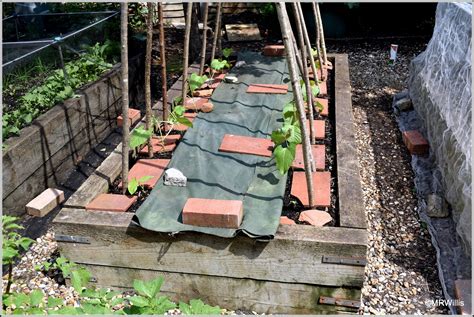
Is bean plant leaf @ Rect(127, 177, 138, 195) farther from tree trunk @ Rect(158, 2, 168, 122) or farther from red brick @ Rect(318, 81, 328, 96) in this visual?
red brick @ Rect(318, 81, 328, 96)

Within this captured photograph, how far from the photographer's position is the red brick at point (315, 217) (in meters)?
2.52

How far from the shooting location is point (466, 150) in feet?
9.53

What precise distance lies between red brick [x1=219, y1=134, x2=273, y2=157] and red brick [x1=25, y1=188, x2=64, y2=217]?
1.41m

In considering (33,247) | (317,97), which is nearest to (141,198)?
(33,247)

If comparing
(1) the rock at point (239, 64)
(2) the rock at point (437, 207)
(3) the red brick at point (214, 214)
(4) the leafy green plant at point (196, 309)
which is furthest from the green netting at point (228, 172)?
(2) the rock at point (437, 207)

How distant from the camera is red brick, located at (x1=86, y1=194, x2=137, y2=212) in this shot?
2641 millimetres

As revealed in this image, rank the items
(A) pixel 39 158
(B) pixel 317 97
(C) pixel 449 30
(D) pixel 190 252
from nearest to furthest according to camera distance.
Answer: (D) pixel 190 252
(A) pixel 39 158
(C) pixel 449 30
(B) pixel 317 97

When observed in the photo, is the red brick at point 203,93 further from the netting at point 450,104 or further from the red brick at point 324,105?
the netting at point 450,104

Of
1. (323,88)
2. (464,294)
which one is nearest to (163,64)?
(323,88)

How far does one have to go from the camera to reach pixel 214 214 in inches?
90.7

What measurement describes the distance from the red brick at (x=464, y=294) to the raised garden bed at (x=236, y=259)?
2.05ft

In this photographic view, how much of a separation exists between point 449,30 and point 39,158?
146 inches

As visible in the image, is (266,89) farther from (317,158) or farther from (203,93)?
(317,158)

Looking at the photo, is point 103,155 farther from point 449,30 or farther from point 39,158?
point 449,30
